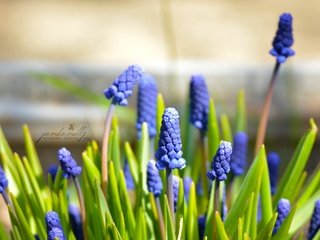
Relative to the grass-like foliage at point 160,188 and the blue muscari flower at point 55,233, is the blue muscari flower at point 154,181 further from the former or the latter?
the blue muscari flower at point 55,233

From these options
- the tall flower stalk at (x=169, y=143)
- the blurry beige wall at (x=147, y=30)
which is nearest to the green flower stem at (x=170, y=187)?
the tall flower stalk at (x=169, y=143)

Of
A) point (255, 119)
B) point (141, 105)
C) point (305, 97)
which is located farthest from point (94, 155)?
point (305, 97)

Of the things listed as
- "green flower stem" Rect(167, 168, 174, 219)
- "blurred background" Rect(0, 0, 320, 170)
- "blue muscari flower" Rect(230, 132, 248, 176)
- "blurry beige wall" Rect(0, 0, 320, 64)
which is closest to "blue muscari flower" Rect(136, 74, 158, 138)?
"blue muscari flower" Rect(230, 132, 248, 176)

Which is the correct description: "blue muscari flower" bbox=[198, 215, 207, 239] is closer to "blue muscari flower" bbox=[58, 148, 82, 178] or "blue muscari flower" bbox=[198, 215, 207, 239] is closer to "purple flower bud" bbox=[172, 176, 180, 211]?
"purple flower bud" bbox=[172, 176, 180, 211]

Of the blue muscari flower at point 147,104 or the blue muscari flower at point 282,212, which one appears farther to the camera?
the blue muscari flower at point 147,104

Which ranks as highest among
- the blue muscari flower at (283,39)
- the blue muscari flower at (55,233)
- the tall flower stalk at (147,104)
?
the blue muscari flower at (283,39)

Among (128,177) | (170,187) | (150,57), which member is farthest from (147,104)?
(150,57)

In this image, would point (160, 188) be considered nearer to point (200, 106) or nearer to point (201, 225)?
point (201, 225)
